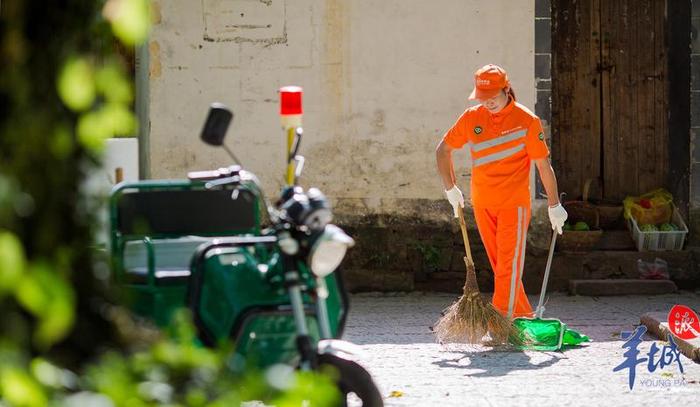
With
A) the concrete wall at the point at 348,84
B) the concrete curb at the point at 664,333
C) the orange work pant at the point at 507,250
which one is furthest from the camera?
the concrete wall at the point at 348,84

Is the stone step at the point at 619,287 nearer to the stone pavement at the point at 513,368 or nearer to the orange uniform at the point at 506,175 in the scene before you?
the stone pavement at the point at 513,368

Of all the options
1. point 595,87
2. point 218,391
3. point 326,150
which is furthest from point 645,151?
point 218,391

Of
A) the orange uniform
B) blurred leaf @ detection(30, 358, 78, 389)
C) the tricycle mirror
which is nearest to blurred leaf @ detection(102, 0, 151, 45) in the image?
blurred leaf @ detection(30, 358, 78, 389)

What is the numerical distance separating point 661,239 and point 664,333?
10.4 ft

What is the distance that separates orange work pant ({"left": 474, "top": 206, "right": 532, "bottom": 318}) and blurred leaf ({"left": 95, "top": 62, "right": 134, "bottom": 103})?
21.1 feet

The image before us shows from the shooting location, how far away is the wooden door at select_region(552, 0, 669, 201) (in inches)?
461

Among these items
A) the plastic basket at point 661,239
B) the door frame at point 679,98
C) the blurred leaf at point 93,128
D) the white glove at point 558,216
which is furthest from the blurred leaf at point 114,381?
the door frame at point 679,98

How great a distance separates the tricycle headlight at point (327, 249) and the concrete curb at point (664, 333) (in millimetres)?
3743

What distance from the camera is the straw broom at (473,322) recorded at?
795 cm

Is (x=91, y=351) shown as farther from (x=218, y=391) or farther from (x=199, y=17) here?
(x=199, y=17)

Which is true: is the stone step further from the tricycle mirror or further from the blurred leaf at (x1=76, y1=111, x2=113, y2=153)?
the blurred leaf at (x1=76, y1=111, x2=113, y2=153)

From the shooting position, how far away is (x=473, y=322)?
26.2ft

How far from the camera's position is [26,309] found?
1.89 meters

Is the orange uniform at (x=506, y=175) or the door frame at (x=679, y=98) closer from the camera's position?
the orange uniform at (x=506, y=175)
